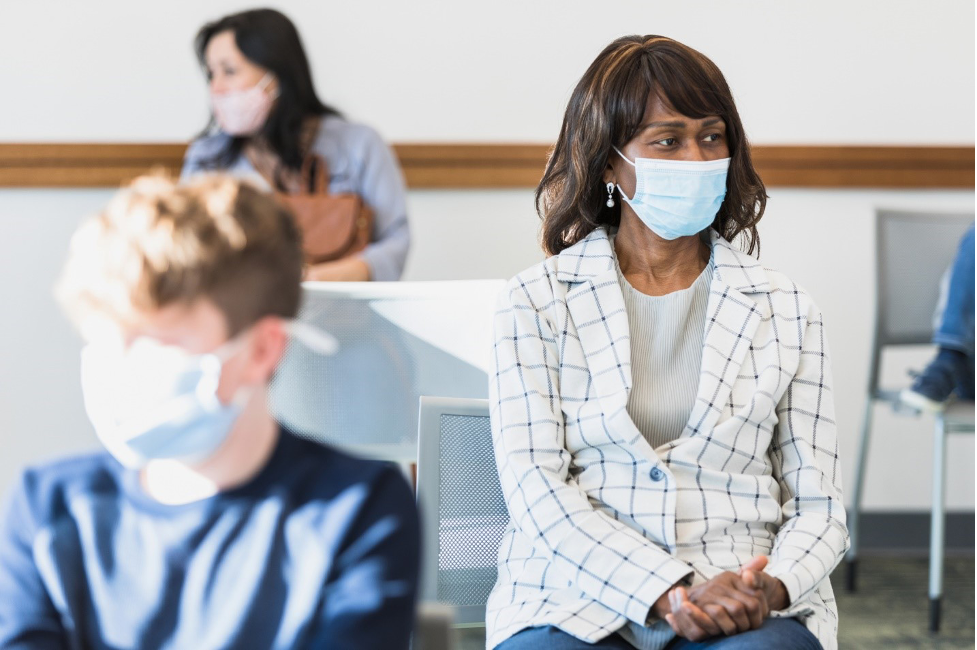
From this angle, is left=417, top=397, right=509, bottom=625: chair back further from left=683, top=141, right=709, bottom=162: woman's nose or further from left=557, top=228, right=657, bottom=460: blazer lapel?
left=683, top=141, right=709, bottom=162: woman's nose

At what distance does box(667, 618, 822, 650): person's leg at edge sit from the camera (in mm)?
1229

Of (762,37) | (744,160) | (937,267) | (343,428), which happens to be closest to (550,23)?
(762,37)

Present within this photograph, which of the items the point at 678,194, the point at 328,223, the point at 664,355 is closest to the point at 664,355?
the point at 664,355

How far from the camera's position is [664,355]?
1.50m

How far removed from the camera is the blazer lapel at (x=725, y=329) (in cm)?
142

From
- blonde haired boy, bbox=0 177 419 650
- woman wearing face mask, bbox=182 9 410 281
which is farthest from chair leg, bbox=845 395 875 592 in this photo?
blonde haired boy, bbox=0 177 419 650

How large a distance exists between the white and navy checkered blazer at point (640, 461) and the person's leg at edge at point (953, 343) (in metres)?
1.28

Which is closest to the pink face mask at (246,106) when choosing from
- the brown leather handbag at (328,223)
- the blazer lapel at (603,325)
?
the brown leather handbag at (328,223)

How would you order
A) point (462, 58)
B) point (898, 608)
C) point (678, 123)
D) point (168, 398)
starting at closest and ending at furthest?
point (168, 398)
point (678, 123)
point (898, 608)
point (462, 58)

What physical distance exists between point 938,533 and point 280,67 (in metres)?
2.05

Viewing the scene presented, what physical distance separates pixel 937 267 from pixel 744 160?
1536 millimetres

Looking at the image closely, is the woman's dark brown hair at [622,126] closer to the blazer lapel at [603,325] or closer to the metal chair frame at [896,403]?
the blazer lapel at [603,325]

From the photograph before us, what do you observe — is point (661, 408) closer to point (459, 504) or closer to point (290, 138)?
point (459, 504)

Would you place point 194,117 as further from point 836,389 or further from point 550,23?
point 836,389
